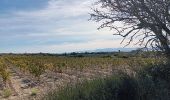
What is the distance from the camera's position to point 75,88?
338 inches

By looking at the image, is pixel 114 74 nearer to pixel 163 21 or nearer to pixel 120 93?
pixel 120 93

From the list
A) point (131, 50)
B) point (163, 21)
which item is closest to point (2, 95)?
point (131, 50)

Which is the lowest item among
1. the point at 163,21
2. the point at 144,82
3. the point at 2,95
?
the point at 2,95

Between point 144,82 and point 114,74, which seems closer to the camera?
point 144,82

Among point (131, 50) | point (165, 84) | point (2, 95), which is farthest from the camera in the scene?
point (2, 95)

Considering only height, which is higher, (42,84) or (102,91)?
(102,91)

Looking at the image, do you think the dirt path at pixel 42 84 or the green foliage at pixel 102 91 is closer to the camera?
the green foliage at pixel 102 91

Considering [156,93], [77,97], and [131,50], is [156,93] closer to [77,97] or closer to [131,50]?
[77,97]

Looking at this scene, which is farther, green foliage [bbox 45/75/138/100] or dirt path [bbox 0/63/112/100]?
dirt path [bbox 0/63/112/100]

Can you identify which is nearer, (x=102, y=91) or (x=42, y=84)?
(x=102, y=91)

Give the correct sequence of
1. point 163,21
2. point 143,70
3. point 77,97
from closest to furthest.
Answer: point 77,97 → point 143,70 → point 163,21

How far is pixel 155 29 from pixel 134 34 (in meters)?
0.63

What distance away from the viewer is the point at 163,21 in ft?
35.2

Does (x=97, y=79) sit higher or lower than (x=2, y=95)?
higher
